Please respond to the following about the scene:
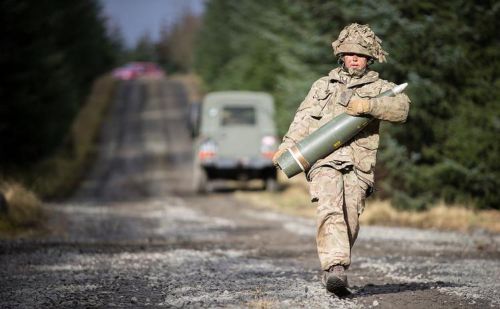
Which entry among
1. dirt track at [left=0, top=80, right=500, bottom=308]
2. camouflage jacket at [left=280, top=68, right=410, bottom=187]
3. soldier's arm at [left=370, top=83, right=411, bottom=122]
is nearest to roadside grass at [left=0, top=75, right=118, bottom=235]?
dirt track at [left=0, top=80, right=500, bottom=308]

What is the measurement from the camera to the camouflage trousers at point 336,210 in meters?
5.45

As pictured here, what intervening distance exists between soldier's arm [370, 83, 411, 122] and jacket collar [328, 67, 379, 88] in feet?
0.79

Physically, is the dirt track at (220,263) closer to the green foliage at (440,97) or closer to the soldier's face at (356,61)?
the soldier's face at (356,61)

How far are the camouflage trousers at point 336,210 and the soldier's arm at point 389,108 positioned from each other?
0.48 meters

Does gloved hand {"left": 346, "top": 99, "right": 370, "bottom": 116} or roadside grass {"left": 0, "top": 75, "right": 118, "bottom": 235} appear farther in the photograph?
roadside grass {"left": 0, "top": 75, "right": 118, "bottom": 235}

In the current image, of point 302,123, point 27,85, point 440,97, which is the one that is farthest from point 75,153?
point 302,123

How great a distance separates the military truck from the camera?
758 inches

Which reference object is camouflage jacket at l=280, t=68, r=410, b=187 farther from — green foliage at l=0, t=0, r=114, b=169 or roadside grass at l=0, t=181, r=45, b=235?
green foliage at l=0, t=0, r=114, b=169

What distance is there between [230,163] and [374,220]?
6.84 metres

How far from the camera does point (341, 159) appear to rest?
18.7 ft

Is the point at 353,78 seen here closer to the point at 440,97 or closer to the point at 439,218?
the point at 439,218

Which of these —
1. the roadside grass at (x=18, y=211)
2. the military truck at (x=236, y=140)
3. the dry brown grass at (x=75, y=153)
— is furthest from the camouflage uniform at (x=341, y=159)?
the military truck at (x=236, y=140)

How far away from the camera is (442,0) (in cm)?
1295

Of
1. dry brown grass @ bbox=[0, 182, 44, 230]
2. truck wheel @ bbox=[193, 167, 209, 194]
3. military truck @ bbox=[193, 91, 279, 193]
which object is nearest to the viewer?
dry brown grass @ bbox=[0, 182, 44, 230]
